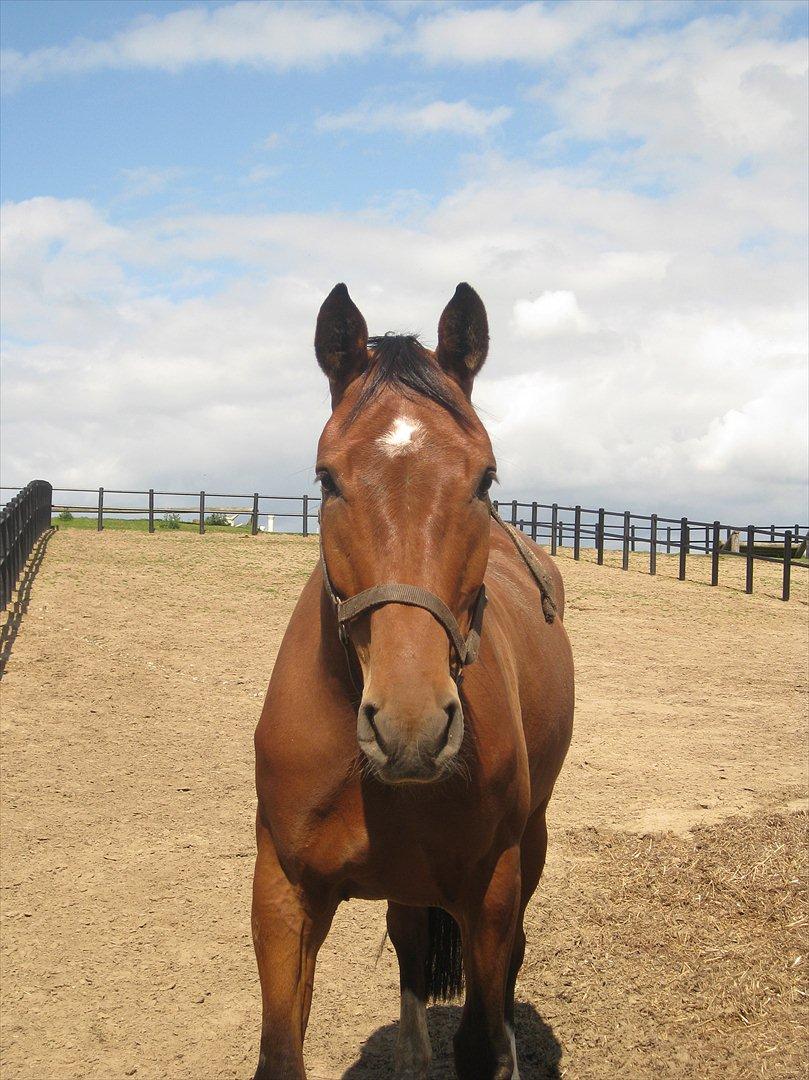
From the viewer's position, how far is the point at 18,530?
56.9 feet

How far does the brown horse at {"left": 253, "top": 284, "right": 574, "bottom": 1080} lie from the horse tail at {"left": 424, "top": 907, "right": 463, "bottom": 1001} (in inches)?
43.8

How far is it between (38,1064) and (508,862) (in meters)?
2.96

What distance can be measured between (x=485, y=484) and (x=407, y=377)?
1.25 feet

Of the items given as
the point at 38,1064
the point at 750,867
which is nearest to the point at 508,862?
the point at 38,1064

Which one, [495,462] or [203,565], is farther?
[203,565]

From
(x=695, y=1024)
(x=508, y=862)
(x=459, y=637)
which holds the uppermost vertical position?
(x=459, y=637)

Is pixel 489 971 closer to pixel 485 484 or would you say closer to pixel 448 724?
pixel 448 724

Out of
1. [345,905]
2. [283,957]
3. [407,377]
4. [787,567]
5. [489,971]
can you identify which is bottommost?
[345,905]

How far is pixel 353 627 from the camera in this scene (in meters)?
2.50

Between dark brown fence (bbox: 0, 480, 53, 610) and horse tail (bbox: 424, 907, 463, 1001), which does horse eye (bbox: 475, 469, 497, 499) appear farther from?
dark brown fence (bbox: 0, 480, 53, 610)

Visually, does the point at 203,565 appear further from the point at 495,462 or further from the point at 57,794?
the point at 495,462

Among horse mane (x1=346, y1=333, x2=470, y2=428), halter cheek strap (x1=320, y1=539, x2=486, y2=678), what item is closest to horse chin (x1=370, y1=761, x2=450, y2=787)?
halter cheek strap (x1=320, y1=539, x2=486, y2=678)

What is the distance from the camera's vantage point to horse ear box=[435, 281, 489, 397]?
2.89m

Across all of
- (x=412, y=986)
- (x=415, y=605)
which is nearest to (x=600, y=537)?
(x=412, y=986)
